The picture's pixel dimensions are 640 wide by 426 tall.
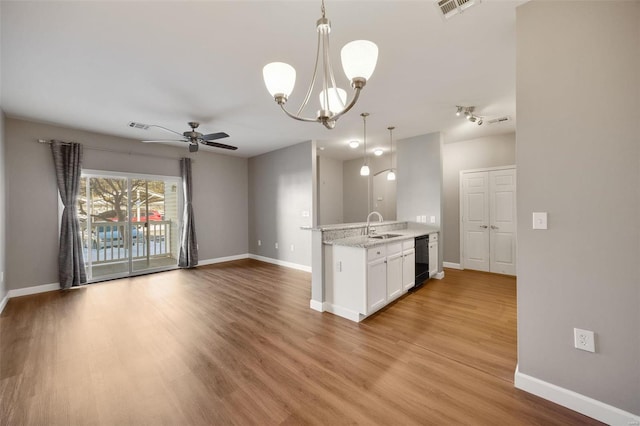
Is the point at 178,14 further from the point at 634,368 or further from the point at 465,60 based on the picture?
the point at 634,368

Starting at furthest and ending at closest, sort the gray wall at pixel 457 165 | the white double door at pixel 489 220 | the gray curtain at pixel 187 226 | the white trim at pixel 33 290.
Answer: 1. the gray curtain at pixel 187 226
2. the gray wall at pixel 457 165
3. the white double door at pixel 489 220
4. the white trim at pixel 33 290

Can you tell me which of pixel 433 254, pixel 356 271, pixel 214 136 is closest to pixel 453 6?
pixel 356 271

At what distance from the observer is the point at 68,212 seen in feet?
14.0

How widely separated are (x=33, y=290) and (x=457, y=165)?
328 inches

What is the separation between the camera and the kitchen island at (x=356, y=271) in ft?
9.80

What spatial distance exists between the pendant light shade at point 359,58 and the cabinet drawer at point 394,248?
2.45m

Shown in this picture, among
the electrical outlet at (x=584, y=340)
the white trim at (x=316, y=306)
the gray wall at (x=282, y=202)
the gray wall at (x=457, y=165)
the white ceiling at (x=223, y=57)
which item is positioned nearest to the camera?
the electrical outlet at (x=584, y=340)

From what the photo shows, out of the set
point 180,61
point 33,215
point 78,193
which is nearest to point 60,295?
point 33,215

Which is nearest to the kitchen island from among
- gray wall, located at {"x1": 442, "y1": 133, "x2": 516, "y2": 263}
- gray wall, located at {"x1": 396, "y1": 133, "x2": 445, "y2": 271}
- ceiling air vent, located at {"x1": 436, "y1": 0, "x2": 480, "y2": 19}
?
gray wall, located at {"x1": 396, "y1": 133, "x2": 445, "y2": 271}

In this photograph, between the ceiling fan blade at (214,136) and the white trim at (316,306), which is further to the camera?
the ceiling fan blade at (214,136)

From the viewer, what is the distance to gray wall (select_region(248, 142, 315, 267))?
5.54 m

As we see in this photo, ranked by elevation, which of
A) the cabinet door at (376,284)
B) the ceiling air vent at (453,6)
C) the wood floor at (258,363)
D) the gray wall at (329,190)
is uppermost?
the ceiling air vent at (453,6)

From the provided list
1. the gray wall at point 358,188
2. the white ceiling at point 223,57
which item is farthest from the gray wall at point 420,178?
the gray wall at point 358,188

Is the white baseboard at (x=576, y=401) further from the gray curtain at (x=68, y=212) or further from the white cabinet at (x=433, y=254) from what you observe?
the gray curtain at (x=68, y=212)
